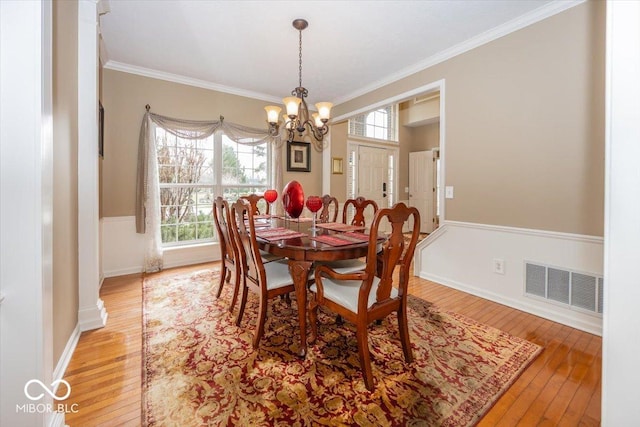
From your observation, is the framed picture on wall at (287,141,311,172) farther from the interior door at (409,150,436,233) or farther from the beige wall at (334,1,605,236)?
the interior door at (409,150,436,233)

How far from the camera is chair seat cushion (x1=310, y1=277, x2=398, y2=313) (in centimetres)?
158

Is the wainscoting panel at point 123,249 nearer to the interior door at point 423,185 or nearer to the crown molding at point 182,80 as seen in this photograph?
the crown molding at point 182,80

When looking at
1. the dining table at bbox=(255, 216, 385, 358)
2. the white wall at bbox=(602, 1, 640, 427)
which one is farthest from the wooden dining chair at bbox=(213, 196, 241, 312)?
the white wall at bbox=(602, 1, 640, 427)

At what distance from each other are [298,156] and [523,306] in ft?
12.3

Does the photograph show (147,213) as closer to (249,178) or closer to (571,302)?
(249,178)

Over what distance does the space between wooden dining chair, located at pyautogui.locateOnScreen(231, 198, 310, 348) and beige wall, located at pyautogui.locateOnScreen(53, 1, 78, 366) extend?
1.00m

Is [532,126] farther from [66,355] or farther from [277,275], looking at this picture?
[66,355]

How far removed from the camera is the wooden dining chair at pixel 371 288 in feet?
4.75

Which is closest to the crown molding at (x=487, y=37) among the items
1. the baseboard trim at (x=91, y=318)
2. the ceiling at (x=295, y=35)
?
the ceiling at (x=295, y=35)

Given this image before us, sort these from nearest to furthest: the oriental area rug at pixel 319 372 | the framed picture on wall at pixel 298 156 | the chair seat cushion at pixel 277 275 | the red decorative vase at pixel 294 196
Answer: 1. the oriental area rug at pixel 319 372
2. the chair seat cushion at pixel 277 275
3. the red decorative vase at pixel 294 196
4. the framed picture on wall at pixel 298 156

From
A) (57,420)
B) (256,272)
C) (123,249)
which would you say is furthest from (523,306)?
(123,249)

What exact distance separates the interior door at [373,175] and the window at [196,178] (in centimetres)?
242

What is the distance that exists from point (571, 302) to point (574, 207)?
2.58ft

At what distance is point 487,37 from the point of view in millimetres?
2744
